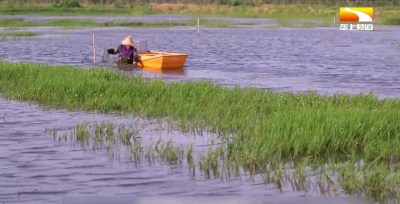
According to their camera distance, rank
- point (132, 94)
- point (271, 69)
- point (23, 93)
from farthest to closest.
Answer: point (271, 69), point (23, 93), point (132, 94)

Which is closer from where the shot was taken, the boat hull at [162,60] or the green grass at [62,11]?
the boat hull at [162,60]

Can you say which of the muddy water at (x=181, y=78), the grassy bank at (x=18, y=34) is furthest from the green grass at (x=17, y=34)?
the muddy water at (x=181, y=78)

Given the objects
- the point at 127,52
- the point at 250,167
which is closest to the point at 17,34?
the point at 127,52

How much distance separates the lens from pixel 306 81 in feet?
89.5

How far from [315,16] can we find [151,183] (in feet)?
256

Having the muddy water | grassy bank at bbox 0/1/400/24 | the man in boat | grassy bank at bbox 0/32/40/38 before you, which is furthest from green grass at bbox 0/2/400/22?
the man in boat

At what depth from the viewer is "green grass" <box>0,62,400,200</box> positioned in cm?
1169

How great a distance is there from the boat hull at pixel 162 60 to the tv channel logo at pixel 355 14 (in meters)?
52.5

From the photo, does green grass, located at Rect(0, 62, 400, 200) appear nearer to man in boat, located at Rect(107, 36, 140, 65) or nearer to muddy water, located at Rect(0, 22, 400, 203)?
muddy water, located at Rect(0, 22, 400, 203)

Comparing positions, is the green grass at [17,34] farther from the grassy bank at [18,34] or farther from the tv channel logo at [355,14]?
the tv channel logo at [355,14]

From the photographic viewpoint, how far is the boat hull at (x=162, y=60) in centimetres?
3048

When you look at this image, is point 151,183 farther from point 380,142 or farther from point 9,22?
point 9,22

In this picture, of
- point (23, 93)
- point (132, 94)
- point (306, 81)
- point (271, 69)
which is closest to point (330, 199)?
point (132, 94)

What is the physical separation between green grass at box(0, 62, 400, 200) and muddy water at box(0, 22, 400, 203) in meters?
0.59
